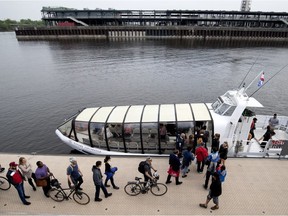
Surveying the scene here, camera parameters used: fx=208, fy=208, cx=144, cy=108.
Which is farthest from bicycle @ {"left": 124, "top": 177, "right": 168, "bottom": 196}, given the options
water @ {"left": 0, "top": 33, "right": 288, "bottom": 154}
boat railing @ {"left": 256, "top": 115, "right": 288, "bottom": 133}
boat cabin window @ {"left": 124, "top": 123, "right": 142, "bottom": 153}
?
water @ {"left": 0, "top": 33, "right": 288, "bottom": 154}

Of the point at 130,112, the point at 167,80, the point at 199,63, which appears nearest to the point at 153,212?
the point at 130,112

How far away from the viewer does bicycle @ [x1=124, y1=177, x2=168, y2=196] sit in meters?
8.36

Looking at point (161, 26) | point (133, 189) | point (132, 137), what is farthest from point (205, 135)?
point (161, 26)

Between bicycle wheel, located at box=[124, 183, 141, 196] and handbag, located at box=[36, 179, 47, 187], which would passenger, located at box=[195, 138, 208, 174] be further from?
handbag, located at box=[36, 179, 47, 187]

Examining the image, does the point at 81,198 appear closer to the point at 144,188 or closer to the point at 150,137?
the point at 144,188

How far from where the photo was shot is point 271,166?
1006 centimetres

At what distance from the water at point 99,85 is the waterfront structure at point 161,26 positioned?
38.2 m

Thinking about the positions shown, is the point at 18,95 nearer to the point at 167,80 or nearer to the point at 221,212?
the point at 167,80

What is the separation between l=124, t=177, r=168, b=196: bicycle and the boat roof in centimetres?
379

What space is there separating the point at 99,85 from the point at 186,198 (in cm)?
2723

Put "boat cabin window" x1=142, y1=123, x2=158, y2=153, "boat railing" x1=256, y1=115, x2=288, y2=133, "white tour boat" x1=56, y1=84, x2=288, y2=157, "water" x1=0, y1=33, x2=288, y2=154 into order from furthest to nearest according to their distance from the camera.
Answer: "water" x1=0, y1=33, x2=288, y2=154
"boat railing" x1=256, y1=115, x2=288, y2=133
"boat cabin window" x1=142, y1=123, x2=158, y2=153
"white tour boat" x1=56, y1=84, x2=288, y2=157

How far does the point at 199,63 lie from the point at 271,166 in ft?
131

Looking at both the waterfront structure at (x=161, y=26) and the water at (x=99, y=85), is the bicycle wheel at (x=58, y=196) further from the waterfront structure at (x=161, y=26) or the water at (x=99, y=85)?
the waterfront structure at (x=161, y=26)

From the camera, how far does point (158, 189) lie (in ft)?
28.2
